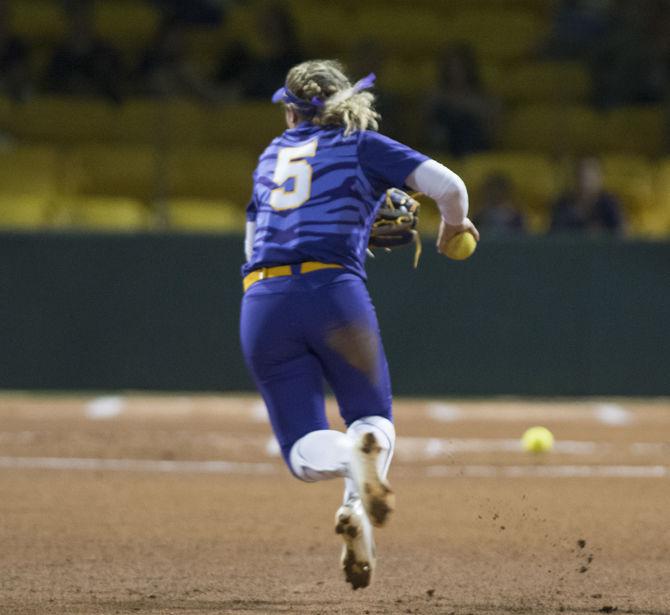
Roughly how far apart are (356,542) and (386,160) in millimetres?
1406

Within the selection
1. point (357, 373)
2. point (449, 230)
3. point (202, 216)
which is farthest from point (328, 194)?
point (202, 216)

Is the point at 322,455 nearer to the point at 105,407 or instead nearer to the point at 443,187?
the point at 443,187

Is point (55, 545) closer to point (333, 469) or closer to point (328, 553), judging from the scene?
point (328, 553)

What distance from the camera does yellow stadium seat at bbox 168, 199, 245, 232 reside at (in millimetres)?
14922

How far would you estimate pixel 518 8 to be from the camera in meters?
17.6

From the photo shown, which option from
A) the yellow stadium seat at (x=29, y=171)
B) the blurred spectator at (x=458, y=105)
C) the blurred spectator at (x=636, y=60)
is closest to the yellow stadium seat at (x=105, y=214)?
the yellow stadium seat at (x=29, y=171)

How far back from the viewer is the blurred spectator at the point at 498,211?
13.8 metres

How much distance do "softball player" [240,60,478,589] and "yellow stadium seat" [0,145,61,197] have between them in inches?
402

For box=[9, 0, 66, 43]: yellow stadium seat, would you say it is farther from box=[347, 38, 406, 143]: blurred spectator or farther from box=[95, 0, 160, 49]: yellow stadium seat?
box=[347, 38, 406, 143]: blurred spectator

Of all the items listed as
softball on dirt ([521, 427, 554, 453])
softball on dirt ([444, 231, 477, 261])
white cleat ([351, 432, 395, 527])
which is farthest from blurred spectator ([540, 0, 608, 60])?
white cleat ([351, 432, 395, 527])

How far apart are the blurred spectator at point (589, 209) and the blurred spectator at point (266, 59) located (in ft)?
11.8

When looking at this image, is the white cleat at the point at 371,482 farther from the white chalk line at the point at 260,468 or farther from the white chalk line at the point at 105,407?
the white chalk line at the point at 105,407

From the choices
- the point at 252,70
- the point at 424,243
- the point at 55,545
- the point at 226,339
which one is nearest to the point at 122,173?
the point at 252,70

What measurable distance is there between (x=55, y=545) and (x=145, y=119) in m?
9.66
